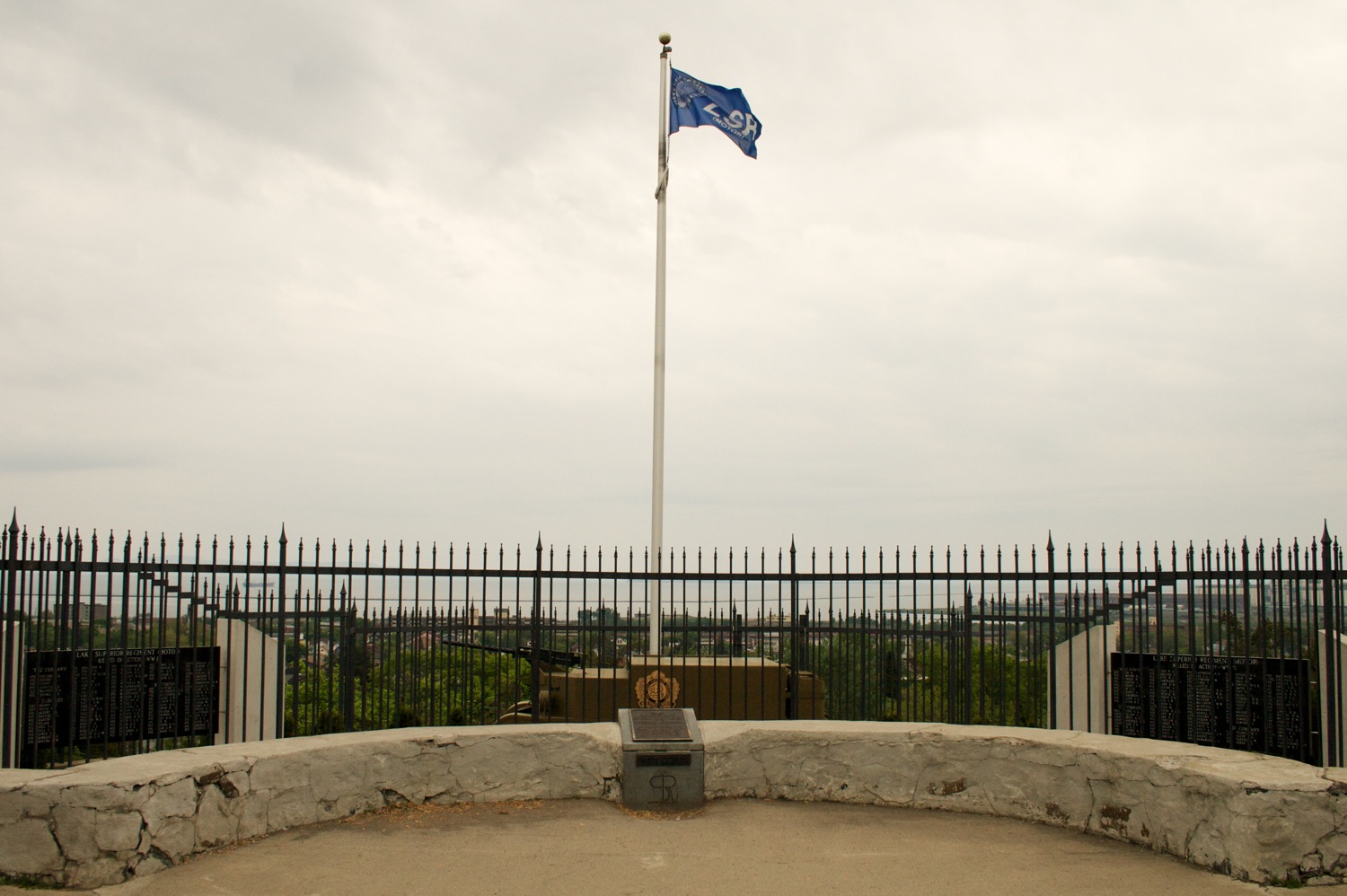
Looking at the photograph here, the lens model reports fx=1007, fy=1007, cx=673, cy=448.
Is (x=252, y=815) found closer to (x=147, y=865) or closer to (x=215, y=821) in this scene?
(x=215, y=821)

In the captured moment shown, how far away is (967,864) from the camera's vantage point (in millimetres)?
6555

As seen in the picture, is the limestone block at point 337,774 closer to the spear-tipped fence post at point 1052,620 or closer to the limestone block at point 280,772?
the limestone block at point 280,772

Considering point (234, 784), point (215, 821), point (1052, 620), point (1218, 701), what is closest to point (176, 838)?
point (215, 821)

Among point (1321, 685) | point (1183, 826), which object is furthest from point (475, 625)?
point (1321, 685)

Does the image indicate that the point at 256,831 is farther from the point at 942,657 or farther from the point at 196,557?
the point at 942,657

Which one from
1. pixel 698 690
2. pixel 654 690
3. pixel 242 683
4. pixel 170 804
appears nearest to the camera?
pixel 170 804

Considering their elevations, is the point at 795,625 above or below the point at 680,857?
above

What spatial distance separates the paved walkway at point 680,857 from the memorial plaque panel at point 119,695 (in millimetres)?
2027

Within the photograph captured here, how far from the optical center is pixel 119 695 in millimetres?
8156

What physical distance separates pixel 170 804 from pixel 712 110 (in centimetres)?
1058

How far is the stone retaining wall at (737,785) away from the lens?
19.5 feet

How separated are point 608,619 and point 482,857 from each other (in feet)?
10.6

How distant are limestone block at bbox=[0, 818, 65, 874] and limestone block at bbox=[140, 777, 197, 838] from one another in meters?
0.49

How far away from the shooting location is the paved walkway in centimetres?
605
